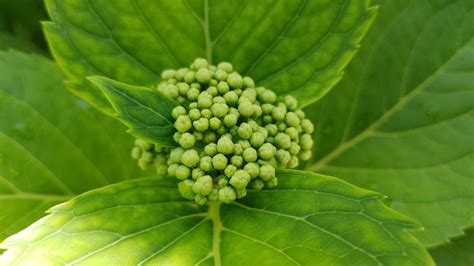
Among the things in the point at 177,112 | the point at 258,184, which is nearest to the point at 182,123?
the point at 177,112

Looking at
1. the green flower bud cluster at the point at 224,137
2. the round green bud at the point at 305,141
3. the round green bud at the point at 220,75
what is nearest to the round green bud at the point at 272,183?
the green flower bud cluster at the point at 224,137

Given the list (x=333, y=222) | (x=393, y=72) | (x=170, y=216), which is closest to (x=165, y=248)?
(x=170, y=216)

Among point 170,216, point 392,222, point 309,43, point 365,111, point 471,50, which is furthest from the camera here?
point 365,111

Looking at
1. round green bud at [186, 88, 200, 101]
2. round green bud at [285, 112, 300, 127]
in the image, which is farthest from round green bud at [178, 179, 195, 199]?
round green bud at [285, 112, 300, 127]

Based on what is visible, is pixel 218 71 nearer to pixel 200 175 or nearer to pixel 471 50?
pixel 200 175

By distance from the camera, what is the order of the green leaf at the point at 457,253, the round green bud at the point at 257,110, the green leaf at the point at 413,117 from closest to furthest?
the round green bud at the point at 257,110 → the green leaf at the point at 413,117 → the green leaf at the point at 457,253

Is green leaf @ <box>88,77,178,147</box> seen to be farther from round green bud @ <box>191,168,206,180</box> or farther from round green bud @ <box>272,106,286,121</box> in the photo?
round green bud @ <box>272,106,286,121</box>

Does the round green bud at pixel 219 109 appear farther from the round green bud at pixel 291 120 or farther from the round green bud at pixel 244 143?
the round green bud at pixel 291 120
